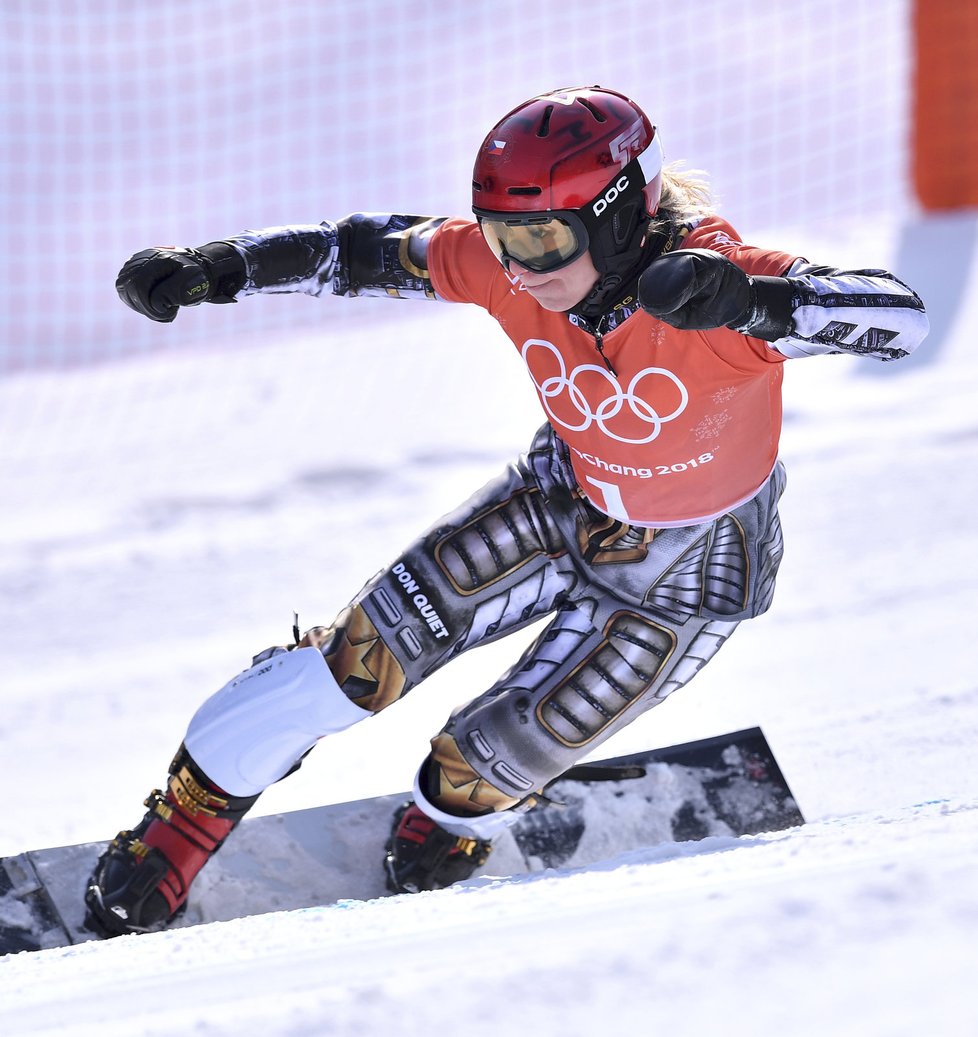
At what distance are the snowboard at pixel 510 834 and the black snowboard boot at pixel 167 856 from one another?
81 millimetres

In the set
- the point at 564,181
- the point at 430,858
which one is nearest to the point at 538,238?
the point at 564,181

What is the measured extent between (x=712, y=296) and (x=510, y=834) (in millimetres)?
1533

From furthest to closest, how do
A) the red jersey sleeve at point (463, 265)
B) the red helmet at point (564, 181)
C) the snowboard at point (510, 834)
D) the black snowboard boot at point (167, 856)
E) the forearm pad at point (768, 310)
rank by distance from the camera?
1. the snowboard at point (510, 834)
2. the black snowboard boot at point (167, 856)
3. the red jersey sleeve at point (463, 265)
4. the red helmet at point (564, 181)
5. the forearm pad at point (768, 310)

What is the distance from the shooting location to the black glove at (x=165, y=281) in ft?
8.96

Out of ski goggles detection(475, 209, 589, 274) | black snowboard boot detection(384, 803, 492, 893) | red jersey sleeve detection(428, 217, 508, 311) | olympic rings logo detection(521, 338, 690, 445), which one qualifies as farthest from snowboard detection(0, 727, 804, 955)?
ski goggles detection(475, 209, 589, 274)

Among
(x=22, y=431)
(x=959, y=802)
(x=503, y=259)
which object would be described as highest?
(x=503, y=259)

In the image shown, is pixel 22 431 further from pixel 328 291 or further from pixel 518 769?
pixel 518 769

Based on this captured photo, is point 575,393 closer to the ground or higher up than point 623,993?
higher up

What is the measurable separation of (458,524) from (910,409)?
110 inches

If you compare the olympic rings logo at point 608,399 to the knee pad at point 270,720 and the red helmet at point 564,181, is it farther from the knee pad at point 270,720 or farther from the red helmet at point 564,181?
the knee pad at point 270,720

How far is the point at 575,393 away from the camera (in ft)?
8.98

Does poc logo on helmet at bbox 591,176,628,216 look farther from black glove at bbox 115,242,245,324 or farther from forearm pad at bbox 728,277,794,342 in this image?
black glove at bbox 115,242,245,324

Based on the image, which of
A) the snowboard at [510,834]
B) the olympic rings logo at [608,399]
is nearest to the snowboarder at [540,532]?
the olympic rings logo at [608,399]

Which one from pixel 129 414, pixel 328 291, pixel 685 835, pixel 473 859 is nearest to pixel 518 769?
pixel 473 859
